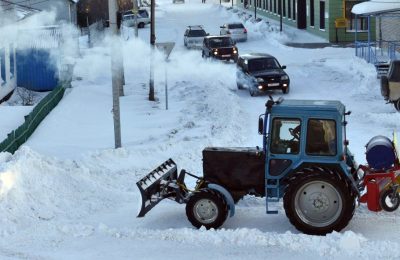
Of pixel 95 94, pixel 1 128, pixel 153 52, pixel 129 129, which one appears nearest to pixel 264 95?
pixel 153 52

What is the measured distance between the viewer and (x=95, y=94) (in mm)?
28828

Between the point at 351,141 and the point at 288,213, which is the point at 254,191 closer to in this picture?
the point at 288,213

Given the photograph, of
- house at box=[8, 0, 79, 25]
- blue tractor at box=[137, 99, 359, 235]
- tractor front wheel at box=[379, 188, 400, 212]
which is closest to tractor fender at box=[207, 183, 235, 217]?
blue tractor at box=[137, 99, 359, 235]

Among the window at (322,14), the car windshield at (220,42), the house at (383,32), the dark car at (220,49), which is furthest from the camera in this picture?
the window at (322,14)

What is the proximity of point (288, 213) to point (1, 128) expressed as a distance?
14.1 metres

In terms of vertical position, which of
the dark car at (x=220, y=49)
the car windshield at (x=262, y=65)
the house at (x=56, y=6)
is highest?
the house at (x=56, y=6)

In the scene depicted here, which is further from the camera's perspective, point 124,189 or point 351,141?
point 351,141

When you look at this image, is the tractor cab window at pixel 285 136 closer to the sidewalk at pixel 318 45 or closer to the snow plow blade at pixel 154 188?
the snow plow blade at pixel 154 188

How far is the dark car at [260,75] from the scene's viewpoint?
2888 cm

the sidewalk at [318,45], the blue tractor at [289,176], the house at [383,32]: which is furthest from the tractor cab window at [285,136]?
the sidewalk at [318,45]

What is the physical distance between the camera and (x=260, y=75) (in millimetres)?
29141

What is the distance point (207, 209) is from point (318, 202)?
1768 millimetres

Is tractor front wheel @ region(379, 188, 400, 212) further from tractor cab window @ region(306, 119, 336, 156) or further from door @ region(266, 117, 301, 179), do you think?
door @ region(266, 117, 301, 179)

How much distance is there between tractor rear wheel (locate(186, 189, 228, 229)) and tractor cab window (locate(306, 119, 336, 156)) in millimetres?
1614
